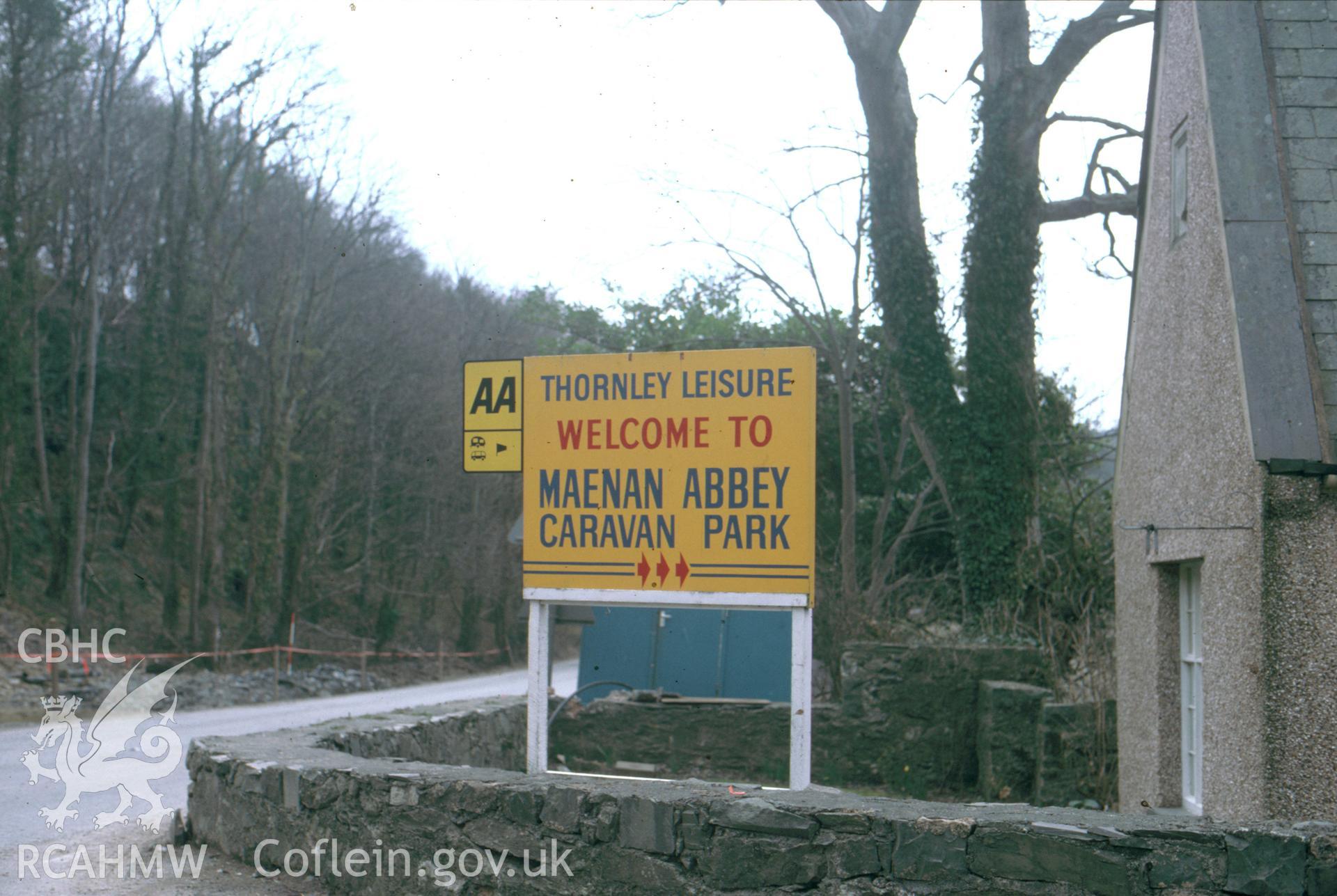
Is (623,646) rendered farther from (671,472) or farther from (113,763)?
(671,472)

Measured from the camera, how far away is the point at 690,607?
22.3ft

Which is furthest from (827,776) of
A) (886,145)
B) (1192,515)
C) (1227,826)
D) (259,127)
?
(259,127)

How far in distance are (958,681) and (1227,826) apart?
805 centimetres

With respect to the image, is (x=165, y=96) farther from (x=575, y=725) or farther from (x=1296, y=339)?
(x=1296, y=339)

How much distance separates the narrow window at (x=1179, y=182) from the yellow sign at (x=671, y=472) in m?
3.85

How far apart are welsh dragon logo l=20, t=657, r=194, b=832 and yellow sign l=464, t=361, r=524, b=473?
248 cm

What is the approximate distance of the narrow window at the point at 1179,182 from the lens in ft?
28.7

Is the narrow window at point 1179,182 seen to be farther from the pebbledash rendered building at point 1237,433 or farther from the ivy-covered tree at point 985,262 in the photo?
the ivy-covered tree at point 985,262

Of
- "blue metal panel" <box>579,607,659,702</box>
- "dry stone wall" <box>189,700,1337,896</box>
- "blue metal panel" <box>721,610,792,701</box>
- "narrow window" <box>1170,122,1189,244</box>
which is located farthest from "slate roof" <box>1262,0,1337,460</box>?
"blue metal panel" <box>579,607,659,702</box>

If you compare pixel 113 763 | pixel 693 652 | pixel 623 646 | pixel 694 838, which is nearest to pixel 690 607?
pixel 694 838

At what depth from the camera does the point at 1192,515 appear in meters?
7.88

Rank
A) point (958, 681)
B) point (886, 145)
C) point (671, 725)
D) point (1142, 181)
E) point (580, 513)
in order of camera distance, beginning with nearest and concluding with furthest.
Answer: point (580, 513), point (1142, 181), point (958, 681), point (671, 725), point (886, 145)

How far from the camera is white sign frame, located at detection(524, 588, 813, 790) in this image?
6.62m

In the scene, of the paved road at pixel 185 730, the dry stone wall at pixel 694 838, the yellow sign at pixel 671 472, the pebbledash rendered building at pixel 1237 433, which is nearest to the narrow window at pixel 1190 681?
the pebbledash rendered building at pixel 1237 433
